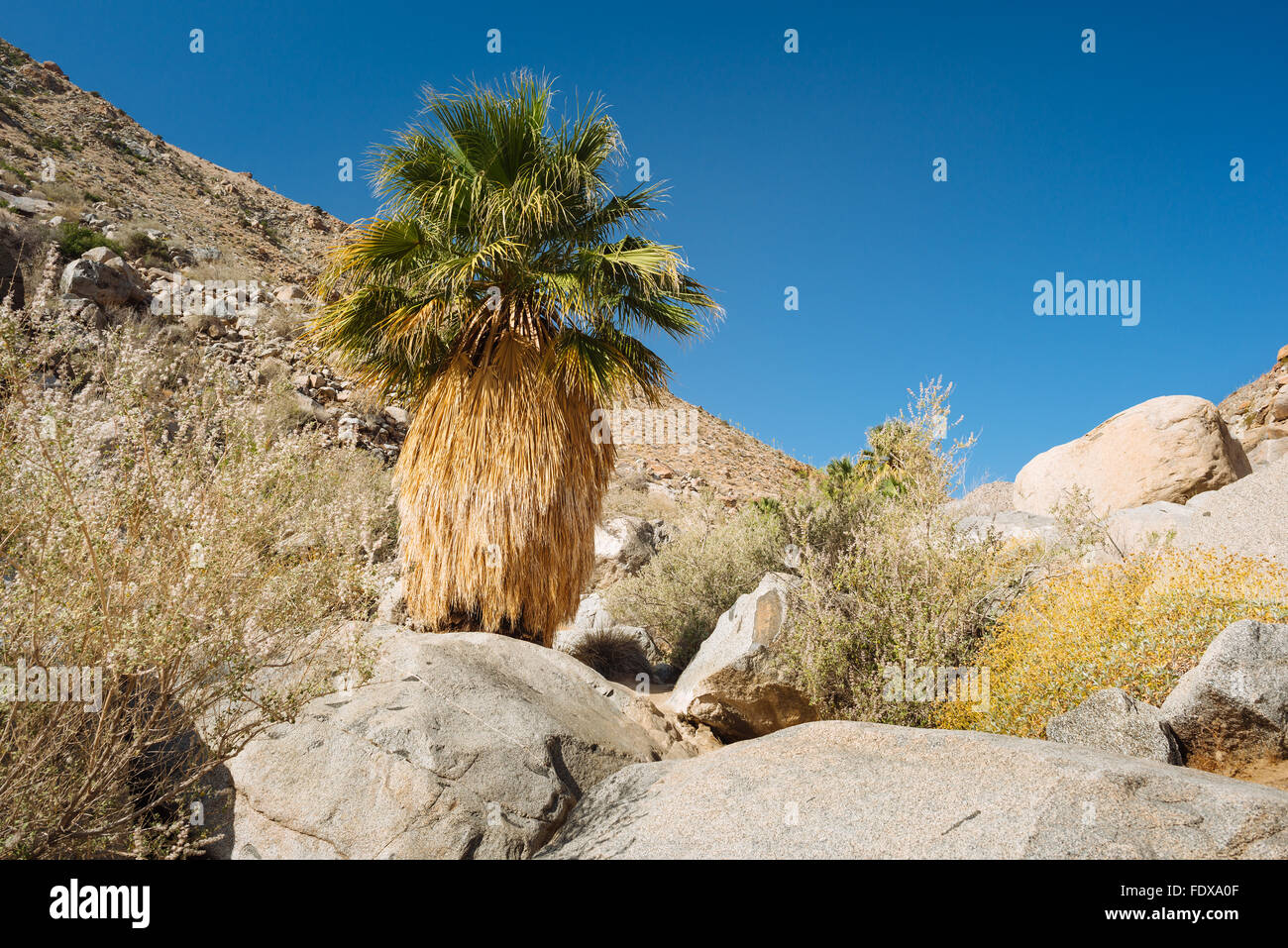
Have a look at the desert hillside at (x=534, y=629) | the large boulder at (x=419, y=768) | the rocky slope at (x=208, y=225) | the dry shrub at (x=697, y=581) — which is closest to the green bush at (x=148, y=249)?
the rocky slope at (x=208, y=225)

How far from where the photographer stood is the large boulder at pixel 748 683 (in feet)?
20.0

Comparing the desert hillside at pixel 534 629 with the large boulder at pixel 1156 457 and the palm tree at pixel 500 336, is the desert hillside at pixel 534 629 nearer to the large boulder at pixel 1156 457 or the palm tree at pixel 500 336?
the palm tree at pixel 500 336

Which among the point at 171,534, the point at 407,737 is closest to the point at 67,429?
the point at 171,534

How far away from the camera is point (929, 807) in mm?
3338

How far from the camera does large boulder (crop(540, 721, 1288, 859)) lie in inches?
118

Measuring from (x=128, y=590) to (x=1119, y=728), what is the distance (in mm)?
5476

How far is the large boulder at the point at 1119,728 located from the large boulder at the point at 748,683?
2105 mm

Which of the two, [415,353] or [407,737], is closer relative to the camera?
[407,737]

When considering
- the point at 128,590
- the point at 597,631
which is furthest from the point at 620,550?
the point at 128,590
